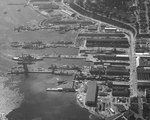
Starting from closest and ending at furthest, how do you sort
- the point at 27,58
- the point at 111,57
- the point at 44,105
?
the point at 44,105 → the point at 111,57 → the point at 27,58

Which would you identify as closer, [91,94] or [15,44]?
[91,94]

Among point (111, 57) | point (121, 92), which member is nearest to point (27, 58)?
point (111, 57)

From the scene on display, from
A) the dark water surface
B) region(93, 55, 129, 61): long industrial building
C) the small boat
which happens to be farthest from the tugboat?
region(93, 55, 129, 61): long industrial building

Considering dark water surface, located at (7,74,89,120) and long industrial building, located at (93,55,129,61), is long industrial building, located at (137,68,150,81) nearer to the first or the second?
long industrial building, located at (93,55,129,61)

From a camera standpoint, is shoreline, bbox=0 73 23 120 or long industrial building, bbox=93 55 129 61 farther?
long industrial building, bbox=93 55 129 61

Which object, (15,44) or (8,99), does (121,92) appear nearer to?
(8,99)

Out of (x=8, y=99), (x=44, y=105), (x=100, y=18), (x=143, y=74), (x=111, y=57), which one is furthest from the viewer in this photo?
(x=100, y=18)

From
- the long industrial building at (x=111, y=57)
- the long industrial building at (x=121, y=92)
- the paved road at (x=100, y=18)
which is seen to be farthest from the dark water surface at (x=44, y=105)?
the paved road at (x=100, y=18)

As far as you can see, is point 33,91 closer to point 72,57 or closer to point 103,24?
point 72,57

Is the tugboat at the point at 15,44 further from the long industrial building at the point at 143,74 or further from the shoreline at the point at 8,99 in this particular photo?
the long industrial building at the point at 143,74

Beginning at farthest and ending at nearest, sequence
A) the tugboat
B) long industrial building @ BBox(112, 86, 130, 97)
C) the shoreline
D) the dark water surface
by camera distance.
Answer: the tugboat < long industrial building @ BBox(112, 86, 130, 97) < the shoreline < the dark water surface
